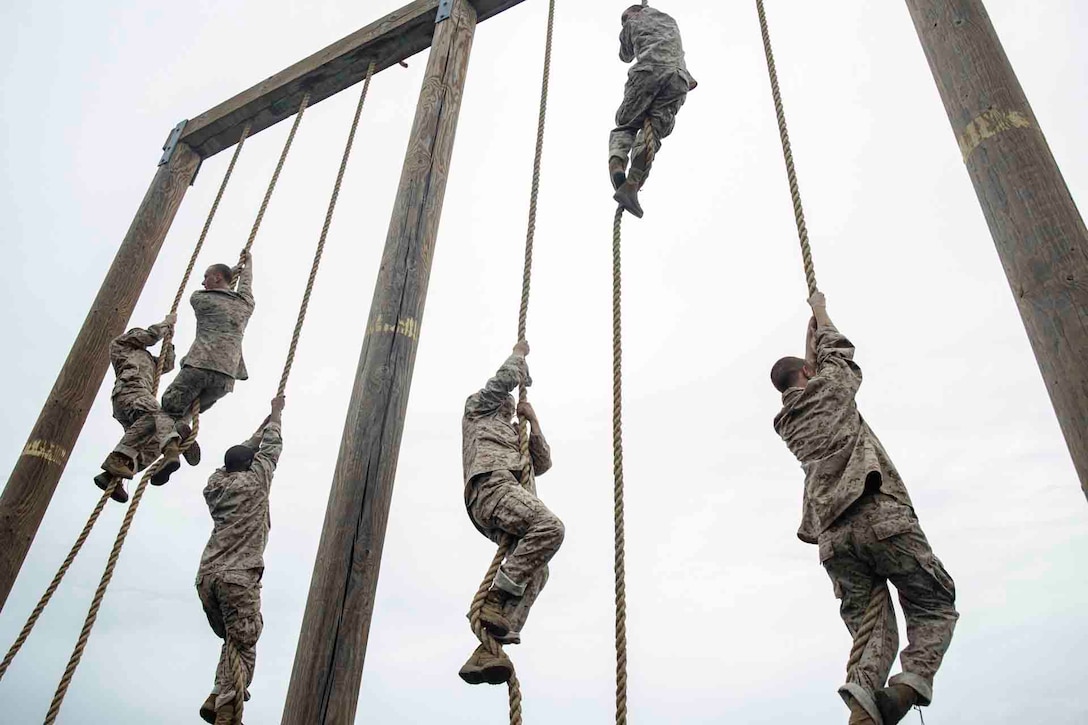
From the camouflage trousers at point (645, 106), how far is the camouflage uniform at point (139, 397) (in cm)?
337

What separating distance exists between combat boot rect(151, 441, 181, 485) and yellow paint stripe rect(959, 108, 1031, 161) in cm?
465

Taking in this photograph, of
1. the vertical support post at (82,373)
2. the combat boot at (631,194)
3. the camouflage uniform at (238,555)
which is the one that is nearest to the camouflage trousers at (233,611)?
the camouflage uniform at (238,555)

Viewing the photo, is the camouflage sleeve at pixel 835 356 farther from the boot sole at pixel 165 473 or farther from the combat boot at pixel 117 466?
the combat boot at pixel 117 466

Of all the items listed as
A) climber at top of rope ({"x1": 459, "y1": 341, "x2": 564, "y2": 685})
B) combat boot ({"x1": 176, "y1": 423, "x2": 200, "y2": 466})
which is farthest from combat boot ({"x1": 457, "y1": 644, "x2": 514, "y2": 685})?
combat boot ({"x1": 176, "y1": 423, "x2": 200, "y2": 466})

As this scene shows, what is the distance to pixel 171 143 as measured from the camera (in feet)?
20.7

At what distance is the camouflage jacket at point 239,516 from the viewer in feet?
12.7

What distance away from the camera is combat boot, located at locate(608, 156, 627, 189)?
3.51m

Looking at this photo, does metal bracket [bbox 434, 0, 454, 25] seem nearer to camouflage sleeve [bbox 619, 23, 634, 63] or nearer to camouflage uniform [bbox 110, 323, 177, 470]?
camouflage sleeve [bbox 619, 23, 634, 63]

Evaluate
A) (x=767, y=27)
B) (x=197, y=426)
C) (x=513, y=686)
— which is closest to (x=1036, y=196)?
(x=767, y=27)

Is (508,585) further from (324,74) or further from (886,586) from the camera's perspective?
(324,74)

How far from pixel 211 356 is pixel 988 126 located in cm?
433

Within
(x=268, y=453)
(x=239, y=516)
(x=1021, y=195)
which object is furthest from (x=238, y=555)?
(x=1021, y=195)

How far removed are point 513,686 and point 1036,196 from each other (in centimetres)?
239

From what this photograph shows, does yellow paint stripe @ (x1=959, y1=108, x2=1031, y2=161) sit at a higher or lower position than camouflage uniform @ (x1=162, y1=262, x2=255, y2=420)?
lower
